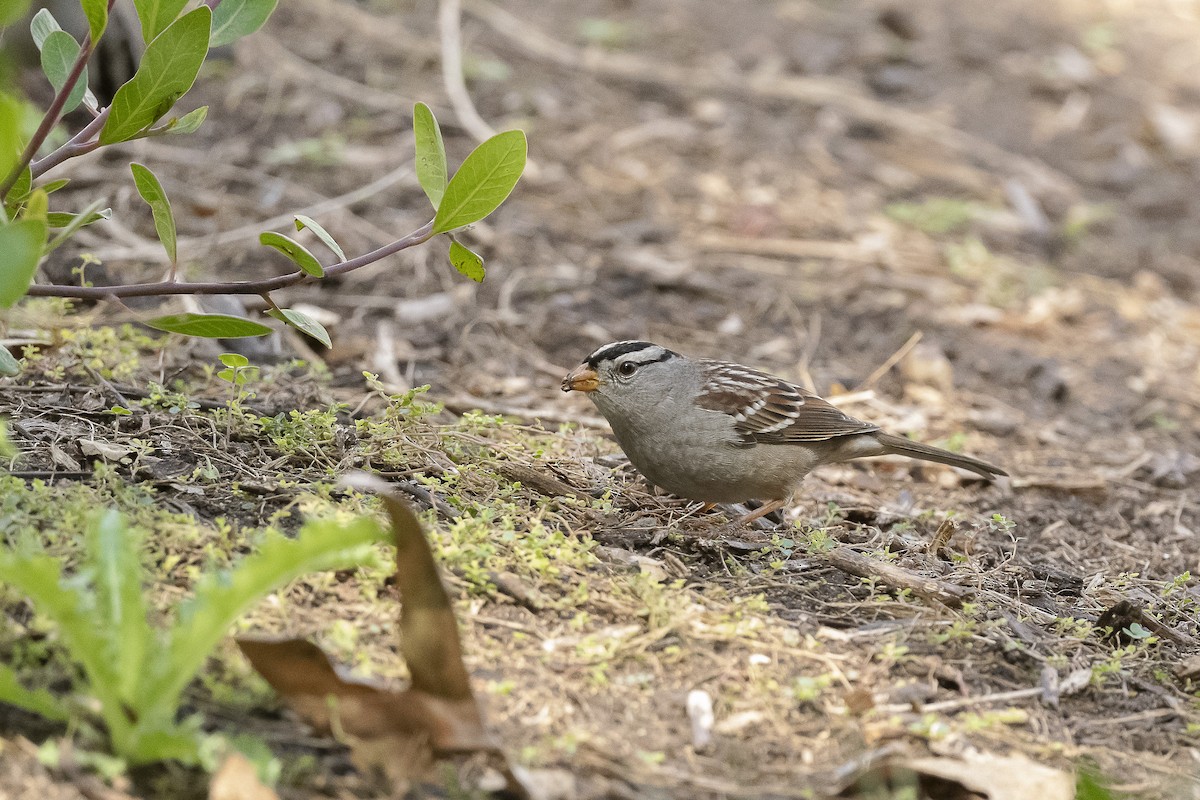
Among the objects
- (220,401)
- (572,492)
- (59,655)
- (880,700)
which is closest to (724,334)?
(572,492)

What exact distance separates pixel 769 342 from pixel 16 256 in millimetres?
4646

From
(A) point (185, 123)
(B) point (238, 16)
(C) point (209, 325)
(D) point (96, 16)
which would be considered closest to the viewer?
(D) point (96, 16)

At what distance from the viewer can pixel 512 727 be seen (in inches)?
110

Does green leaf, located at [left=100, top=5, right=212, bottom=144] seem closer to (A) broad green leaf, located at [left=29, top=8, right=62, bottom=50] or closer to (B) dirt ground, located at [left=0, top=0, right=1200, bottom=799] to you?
(A) broad green leaf, located at [left=29, top=8, right=62, bottom=50]

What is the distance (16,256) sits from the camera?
8.59 feet

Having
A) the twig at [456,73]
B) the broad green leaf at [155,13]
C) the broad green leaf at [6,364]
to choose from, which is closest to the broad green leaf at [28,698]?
the broad green leaf at [6,364]

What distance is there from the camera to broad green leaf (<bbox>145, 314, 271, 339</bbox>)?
10.7ft

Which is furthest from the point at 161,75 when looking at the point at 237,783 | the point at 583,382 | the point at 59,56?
the point at 237,783

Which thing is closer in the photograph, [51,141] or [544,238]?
[51,141]

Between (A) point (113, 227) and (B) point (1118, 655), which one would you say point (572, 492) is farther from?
(A) point (113, 227)

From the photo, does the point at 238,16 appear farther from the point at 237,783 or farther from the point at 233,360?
the point at 237,783

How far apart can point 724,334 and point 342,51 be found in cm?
401

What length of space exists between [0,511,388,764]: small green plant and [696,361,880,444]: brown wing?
7.71 feet

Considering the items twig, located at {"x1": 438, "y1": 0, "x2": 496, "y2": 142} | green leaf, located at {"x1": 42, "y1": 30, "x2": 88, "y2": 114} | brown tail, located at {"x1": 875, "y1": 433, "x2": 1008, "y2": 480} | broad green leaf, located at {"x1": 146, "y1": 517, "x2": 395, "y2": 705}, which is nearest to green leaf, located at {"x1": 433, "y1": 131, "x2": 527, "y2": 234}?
green leaf, located at {"x1": 42, "y1": 30, "x2": 88, "y2": 114}
